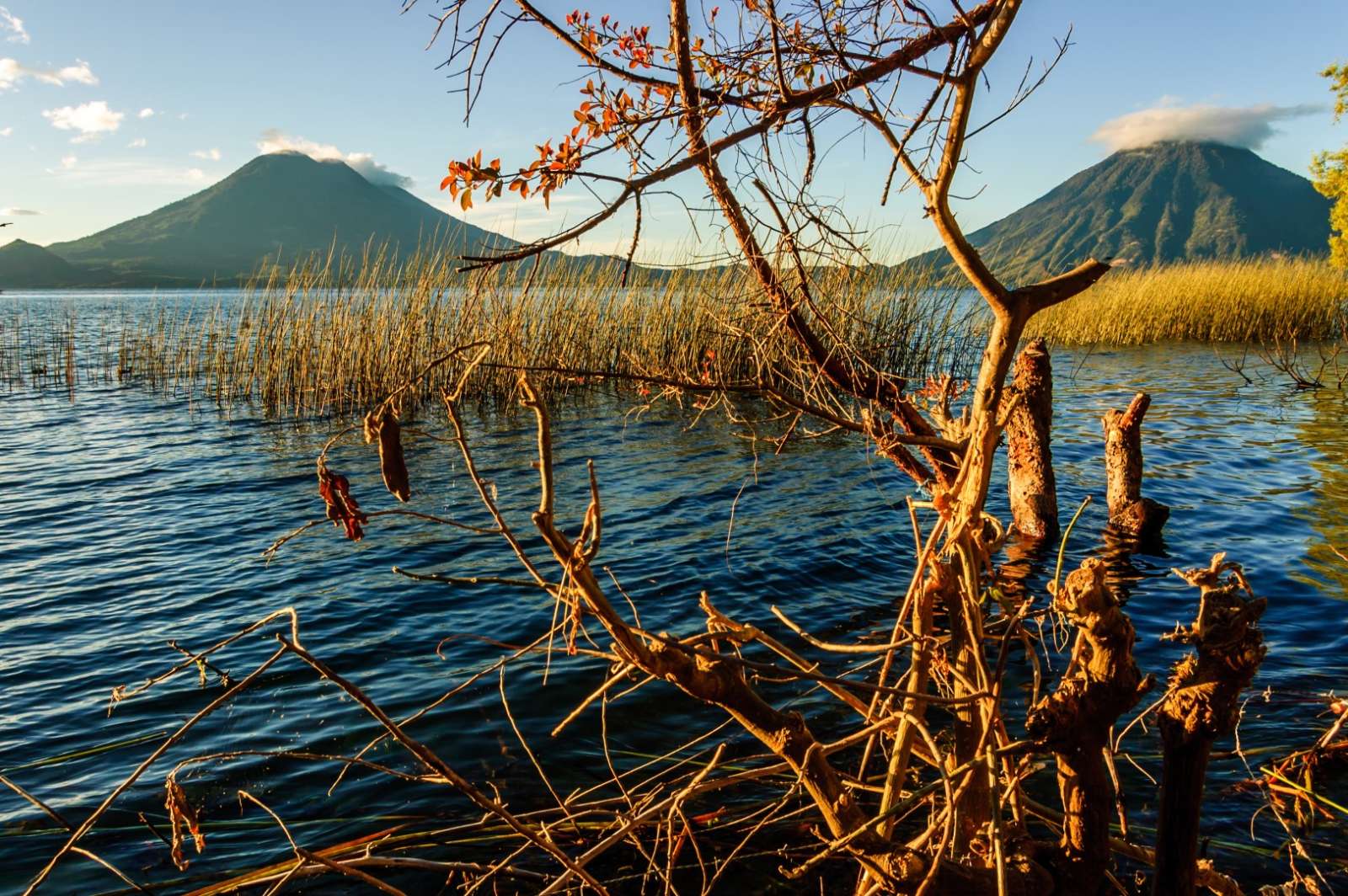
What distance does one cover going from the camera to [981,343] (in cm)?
1783

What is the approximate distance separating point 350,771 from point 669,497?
5.14 m

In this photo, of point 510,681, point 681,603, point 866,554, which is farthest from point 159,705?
point 866,554

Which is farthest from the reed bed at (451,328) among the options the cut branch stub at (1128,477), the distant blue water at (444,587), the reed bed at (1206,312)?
the reed bed at (1206,312)

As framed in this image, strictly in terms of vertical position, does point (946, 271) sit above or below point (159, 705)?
above

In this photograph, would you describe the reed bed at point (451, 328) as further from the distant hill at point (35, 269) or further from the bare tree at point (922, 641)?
the distant hill at point (35, 269)

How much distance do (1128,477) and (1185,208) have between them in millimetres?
200800

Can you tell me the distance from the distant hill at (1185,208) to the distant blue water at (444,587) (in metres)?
124

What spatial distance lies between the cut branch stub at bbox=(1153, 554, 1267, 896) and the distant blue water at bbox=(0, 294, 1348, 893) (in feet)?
3.92

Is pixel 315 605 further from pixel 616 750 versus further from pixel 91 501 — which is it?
pixel 91 501

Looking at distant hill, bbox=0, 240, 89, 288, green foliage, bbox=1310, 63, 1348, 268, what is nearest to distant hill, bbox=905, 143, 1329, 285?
green foliage, bbox=1310, 63, 1348, 268

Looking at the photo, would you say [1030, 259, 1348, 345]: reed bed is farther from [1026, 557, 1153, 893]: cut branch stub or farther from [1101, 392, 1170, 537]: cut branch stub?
[1026, 557, 1153, 893]: cut branch stub

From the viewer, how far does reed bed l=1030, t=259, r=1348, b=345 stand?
22.1 meters

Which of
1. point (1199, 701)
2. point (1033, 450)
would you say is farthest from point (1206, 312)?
point (1199, 701)

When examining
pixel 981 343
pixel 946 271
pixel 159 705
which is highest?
pixel 946 271
